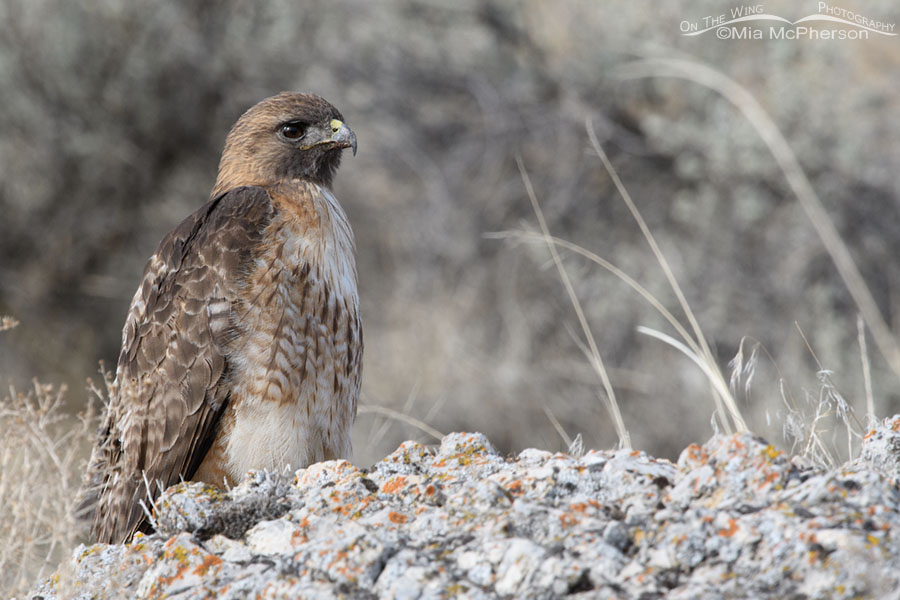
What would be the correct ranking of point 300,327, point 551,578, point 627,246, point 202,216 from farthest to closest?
point 627,246 → point 202,216 → point 300,327 → point 551,578

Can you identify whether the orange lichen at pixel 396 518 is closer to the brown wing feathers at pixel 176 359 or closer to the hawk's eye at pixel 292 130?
the brown wing feathers at pixel 176 359

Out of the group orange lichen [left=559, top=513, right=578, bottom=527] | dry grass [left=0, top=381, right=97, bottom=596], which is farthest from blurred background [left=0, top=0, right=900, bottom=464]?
orange lichen [left=559, top=513, right=578, bottom=527]

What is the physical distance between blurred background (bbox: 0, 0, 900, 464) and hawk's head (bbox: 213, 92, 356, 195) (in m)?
3.56

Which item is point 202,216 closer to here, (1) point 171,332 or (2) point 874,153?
(1) point 171,332

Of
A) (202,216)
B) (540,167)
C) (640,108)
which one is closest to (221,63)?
(540,167)

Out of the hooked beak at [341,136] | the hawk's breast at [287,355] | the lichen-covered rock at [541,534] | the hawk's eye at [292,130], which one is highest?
the hawk's eye at [292,130]

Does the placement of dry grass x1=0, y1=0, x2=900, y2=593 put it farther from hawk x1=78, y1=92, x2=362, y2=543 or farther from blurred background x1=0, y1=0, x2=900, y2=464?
hawk x1=78, y1=92, x2=362, y2=543

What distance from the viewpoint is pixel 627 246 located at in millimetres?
9930

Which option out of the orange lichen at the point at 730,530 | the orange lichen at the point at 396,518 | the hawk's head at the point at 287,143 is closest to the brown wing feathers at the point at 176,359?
the hawk's head at the point at 287,143

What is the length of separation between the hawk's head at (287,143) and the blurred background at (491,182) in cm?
356

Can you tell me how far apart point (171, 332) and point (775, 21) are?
6.98 m

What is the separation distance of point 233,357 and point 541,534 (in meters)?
1.92

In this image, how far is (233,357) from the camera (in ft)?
13.2

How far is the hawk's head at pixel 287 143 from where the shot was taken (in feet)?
15.6
